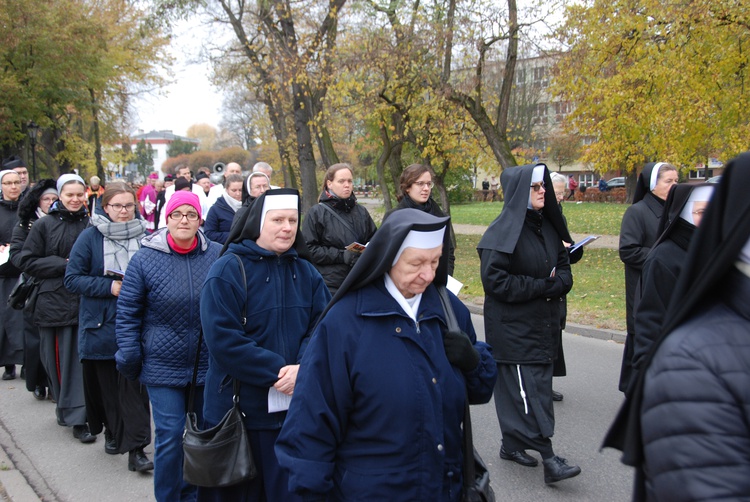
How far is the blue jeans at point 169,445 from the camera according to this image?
422cm

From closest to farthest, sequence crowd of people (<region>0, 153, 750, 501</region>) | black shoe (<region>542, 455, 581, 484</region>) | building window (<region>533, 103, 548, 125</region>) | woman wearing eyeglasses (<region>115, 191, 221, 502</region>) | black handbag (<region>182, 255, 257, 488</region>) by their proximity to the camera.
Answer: crowd of people (<region>0, 153, 750, 501</region>) < black handbag (<region>182, 255, 257, 488</region>) < woman wearing eyeglasses (<region>115, 191, 221, 502</region>) < black shoe (<region>542, 455, 581, 484</region>) < building window (<region>533, 103, 548, 125</region>)

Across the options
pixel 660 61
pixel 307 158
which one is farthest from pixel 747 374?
pixel 307 158

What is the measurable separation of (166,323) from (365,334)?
6.80ft

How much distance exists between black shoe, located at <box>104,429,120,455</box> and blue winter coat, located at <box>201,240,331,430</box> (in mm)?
2609

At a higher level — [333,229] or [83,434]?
[333,229]

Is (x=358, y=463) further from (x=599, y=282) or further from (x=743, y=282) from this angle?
(x=599, y=282)

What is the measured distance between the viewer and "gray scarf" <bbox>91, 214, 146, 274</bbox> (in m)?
5.43

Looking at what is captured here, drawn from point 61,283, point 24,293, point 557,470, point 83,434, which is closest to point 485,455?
point 557,470

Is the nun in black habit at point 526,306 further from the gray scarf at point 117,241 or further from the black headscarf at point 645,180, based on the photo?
the gray scarf at point 117,241

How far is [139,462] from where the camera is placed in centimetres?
543

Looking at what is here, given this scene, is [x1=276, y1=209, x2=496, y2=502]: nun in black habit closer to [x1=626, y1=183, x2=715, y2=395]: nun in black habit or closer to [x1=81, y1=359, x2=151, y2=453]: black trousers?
[x1=626, y1=183, x2=715, y2=395]: nun in black habit

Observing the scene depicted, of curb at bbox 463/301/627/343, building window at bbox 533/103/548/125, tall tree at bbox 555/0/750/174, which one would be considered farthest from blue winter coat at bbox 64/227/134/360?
building window at bbox 533/103/548/125

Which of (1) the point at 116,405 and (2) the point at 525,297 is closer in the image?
(2) the point at 525,297

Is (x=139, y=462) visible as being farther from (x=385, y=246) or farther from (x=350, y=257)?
(x=385, y=246)
